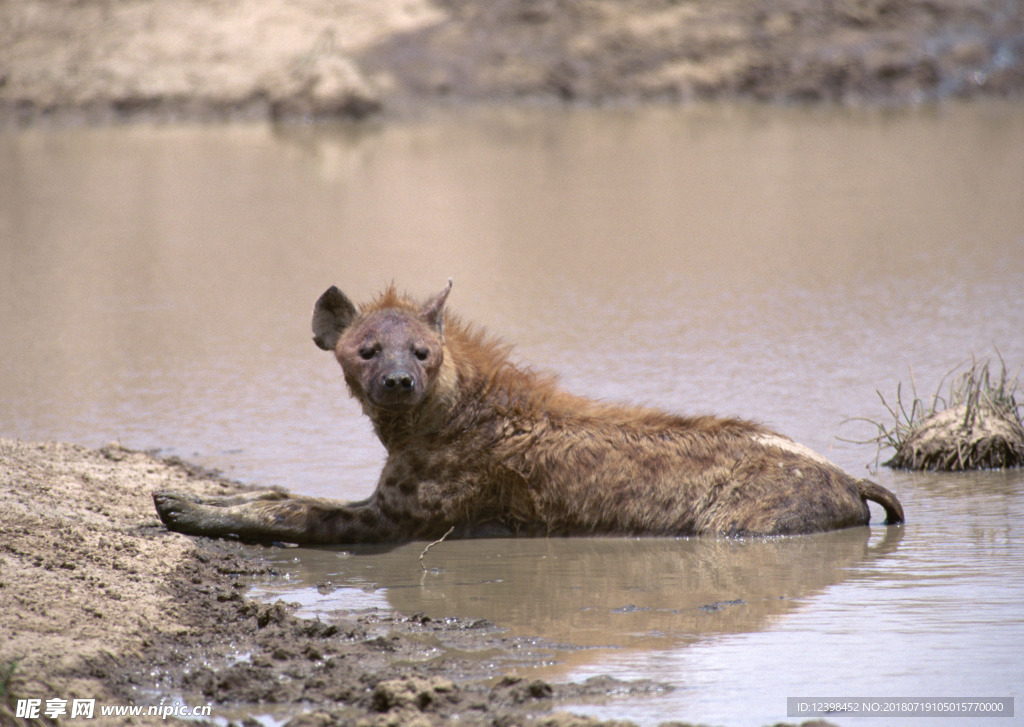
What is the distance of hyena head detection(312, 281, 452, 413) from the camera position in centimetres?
529

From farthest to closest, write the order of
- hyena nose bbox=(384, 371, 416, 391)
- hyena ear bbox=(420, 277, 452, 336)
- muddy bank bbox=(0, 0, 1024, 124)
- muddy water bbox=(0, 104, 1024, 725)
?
1. muddy bank bbox=(0, 0, 1024, 124)
2. hyena ear bbox=(420, 277, 452, 336)
3. hyena nose bbox=(384, 371, 416, 391)
4. muddy water bbox=(0, 104, 1024, 725)

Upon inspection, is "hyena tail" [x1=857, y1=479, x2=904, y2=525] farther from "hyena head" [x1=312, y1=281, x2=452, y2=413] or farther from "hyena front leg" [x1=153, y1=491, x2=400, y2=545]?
"hyena front leg" [x1=153, y1=491, x2=400, y2=545]

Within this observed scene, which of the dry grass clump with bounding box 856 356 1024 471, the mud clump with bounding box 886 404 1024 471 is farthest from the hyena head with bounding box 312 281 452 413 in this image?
the mud clump with bounding box 886 404 1024 471

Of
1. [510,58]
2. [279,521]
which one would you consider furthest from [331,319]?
[510,58]

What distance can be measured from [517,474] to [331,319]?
98 centimetres

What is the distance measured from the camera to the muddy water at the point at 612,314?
436 cm

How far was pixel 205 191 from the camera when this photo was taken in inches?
613

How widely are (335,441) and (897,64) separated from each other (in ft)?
52.3

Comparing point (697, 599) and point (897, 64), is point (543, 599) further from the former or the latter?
point (897, 64)

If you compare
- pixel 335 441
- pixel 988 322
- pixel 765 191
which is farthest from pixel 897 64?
pixel 335 441

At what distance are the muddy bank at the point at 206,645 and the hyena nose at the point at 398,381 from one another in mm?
801

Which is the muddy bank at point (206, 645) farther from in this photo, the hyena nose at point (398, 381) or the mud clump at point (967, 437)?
the mud clump at point (967, 437)

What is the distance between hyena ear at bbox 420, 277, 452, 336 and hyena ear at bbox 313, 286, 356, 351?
295 mm

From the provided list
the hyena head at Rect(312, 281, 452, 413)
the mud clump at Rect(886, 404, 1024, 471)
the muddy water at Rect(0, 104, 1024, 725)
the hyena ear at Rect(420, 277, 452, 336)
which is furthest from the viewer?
the mud clump at Rect(886, 404, 1024, 471)
